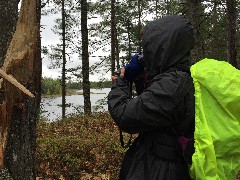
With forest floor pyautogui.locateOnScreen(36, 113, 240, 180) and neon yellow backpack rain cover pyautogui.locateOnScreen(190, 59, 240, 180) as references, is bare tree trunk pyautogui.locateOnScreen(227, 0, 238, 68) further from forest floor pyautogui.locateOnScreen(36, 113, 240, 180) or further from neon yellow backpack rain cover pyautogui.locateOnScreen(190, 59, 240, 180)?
neon yellow backpack rain cover pyautogui.locateOnScreen(190, 59, 240, 180)

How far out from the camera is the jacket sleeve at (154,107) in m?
2.46

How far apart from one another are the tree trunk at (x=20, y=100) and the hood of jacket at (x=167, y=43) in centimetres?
141

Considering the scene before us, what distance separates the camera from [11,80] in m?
3.12

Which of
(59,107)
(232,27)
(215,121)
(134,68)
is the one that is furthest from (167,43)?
(59,107)

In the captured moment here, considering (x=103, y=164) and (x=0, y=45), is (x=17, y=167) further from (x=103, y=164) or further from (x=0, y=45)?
(x=103, y=164)

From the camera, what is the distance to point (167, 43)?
8.42 feet

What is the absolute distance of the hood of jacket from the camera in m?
2.57

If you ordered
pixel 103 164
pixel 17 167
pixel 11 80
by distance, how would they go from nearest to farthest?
pixel 11 80 → pixel 17 167 → pixel 103 164

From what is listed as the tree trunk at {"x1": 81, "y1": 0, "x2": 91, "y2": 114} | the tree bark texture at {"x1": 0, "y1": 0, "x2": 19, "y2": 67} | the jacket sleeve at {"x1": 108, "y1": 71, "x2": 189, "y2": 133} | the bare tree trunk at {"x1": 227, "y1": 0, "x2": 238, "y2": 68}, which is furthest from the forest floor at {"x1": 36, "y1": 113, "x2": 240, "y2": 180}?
the tree trunk at {"x1": 81, "y1": 0, "x2": 91, "y2": 114}

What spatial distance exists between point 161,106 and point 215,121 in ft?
1.42

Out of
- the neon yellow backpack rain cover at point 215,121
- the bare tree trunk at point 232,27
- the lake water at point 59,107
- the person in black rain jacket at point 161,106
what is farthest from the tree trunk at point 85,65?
the neon yellow backpack rain cover at point 215,121

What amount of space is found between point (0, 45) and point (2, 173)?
1376mm

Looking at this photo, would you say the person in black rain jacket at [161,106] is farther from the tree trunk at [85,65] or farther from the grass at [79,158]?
the tree trunk at [85,65]

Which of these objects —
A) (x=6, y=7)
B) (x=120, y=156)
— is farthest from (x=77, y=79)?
(x=6, y=7)
